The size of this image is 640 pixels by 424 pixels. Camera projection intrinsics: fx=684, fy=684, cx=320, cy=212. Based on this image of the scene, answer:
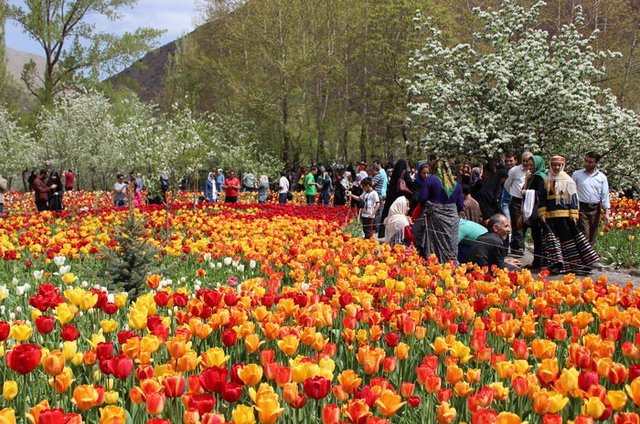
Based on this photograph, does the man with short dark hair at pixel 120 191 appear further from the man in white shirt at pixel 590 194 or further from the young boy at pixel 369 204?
the man in white shirt at pixel 590 194

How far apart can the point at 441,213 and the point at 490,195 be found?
3.76m

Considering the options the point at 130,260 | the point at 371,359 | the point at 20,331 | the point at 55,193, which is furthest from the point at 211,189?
the point at 371,359

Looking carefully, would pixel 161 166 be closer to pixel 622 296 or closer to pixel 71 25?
pixel 622 296

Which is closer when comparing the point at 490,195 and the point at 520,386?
the point at 520,386

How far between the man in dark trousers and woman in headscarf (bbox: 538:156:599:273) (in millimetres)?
1721

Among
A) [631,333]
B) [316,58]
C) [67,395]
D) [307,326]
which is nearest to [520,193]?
[631,333]

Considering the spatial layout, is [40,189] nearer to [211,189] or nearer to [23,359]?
[211,189]

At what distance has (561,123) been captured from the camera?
1719cm

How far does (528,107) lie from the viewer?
17359 mm

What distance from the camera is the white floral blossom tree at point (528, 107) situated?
16.9 metres

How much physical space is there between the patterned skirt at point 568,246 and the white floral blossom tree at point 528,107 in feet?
26.3

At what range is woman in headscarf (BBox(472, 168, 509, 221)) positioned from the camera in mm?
11906

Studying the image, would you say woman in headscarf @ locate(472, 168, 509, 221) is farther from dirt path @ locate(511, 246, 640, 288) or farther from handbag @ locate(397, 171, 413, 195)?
dirt path @ locate(511, 246, 640, 288)

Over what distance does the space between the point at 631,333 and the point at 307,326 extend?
201 cm
